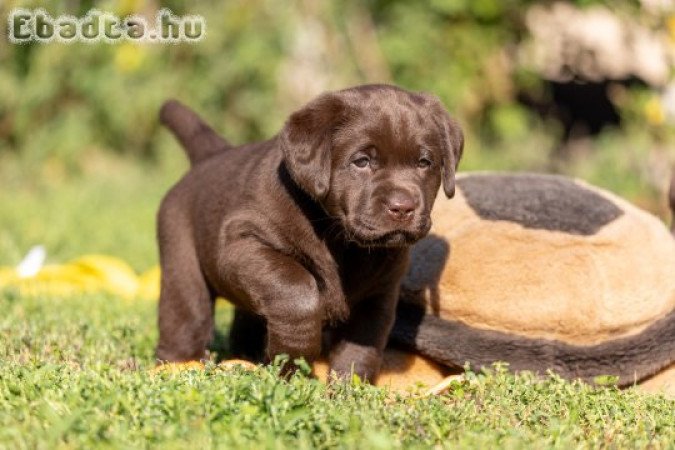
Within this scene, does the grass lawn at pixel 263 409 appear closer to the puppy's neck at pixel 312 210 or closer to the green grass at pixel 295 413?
the green grass at pixel 295 413

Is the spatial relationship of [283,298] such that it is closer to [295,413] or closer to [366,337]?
[366,337]

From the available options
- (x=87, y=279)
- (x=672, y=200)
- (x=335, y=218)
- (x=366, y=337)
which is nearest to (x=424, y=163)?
(x=335, y=218)

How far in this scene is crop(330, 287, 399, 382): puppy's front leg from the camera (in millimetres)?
3959

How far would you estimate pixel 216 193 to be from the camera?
4.23m

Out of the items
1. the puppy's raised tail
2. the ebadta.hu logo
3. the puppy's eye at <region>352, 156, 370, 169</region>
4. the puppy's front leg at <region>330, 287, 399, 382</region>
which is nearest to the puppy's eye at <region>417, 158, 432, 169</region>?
the puppy's eye at <region>352, 156, 370, 169</region>

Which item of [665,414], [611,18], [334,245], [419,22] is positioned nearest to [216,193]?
[334,245]

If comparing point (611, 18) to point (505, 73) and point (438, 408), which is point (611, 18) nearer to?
point (505, 73)

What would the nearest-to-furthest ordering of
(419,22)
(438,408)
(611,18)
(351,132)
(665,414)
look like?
(438,408) → (665,414) → (351,132) → (419,22) → (611,18)

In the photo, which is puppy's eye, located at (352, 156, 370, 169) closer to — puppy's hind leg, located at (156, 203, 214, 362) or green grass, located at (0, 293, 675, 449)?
green grass, located at (0, 293, 675, 449)

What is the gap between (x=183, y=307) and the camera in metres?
4.41

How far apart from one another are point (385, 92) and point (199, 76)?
630cm

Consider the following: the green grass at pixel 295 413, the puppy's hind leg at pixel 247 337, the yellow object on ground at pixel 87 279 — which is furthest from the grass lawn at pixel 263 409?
the yellow object on ground at pixel 87 279

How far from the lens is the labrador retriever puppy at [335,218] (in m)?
3.60

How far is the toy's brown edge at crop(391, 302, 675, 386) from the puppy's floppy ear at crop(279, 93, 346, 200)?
91 centimetres
